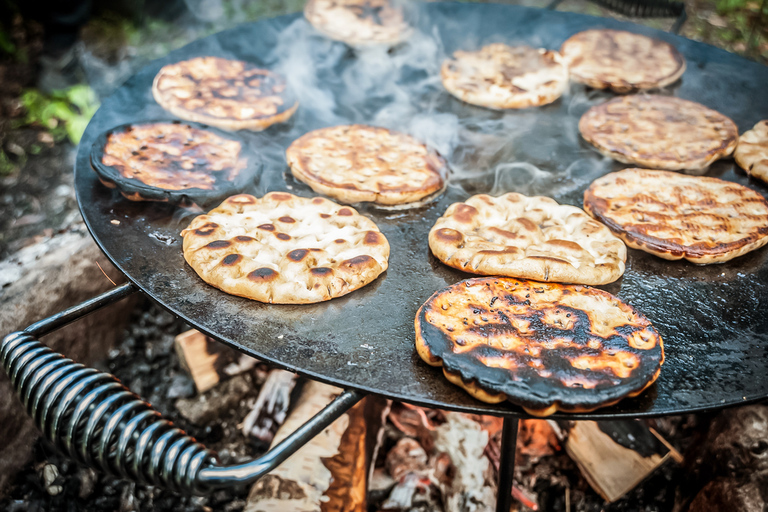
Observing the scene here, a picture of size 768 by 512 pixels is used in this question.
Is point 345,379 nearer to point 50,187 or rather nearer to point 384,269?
point 384,269

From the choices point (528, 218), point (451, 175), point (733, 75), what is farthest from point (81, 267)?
point (733, 75)

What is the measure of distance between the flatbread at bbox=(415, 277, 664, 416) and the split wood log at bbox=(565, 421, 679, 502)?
1.37 meters

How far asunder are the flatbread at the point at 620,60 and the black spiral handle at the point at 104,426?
13.4 ft

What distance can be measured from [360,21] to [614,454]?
4211 millimetres

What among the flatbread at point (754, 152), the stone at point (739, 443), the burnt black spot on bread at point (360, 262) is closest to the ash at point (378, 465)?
the stone at point (739, 443)

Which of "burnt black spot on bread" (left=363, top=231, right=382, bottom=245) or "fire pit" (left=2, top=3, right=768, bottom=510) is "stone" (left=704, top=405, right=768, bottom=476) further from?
"burnt black spot on bread" (left=363, top=231, right=382, bottom=245)

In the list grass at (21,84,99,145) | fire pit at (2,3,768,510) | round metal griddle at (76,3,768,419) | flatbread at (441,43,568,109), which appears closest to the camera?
fire pit at (2,3,768,510)

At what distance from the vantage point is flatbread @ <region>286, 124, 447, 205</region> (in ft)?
10.1

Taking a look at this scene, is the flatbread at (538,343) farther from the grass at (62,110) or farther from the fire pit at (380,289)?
the grass at (62,110)

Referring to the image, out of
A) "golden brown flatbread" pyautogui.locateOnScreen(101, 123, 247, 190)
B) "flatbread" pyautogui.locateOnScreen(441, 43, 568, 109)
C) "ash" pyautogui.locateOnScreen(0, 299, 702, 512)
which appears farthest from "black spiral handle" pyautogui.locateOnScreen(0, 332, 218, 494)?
"flatbread" pyautogui.locateOnScreen(441, 43, 568, 109)

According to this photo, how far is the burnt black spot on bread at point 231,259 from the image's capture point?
2471mm

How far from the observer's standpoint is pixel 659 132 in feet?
12.2

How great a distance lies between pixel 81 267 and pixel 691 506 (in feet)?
13.5

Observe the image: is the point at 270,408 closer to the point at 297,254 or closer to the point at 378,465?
the point at 378,465
